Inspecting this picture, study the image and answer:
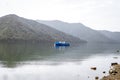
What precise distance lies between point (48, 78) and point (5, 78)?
10621mm

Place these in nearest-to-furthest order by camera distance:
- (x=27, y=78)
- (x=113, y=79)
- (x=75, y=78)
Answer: (x=113, y=79), (x=27, y=78), (x=75, y=78)

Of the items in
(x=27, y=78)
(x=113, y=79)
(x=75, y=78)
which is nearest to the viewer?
(x=113, y=79)

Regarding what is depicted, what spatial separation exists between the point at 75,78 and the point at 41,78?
9104 millimetres

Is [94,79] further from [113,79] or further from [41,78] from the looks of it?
[41,78]

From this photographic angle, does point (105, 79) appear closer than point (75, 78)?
Yes

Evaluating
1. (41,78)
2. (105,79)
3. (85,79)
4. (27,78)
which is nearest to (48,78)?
(41,78)

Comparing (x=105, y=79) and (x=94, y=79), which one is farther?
(x=94, y=79)

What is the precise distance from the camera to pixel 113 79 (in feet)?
164

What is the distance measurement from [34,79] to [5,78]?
23.2 ft

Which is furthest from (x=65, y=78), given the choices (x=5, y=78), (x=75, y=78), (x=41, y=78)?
(x=5, y=78)

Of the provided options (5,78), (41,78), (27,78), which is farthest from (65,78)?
(5,78)

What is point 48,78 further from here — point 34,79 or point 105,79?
point 105,79

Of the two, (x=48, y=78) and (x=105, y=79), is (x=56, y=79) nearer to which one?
(x=48, y=78)

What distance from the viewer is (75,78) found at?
187ft
